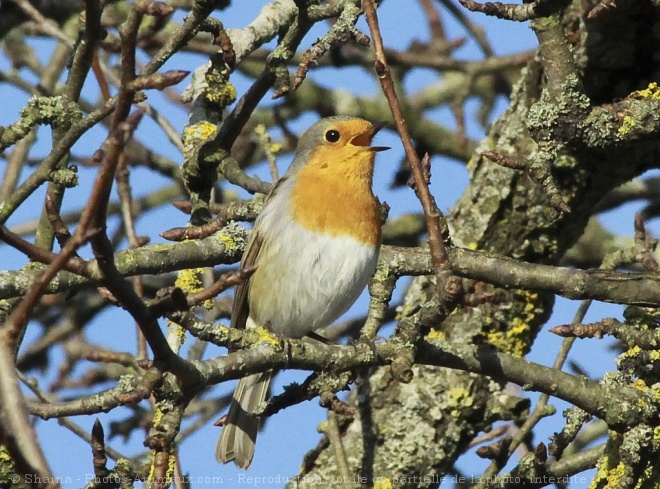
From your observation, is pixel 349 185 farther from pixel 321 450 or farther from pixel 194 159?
pixel 321 450

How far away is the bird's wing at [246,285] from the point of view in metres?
5.31

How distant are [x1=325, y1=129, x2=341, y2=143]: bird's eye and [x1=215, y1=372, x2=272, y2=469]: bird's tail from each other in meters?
1.39

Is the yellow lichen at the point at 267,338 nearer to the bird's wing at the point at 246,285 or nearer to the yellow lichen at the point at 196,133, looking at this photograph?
the bird's wing at the point at 246,285

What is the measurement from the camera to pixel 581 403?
4.43m

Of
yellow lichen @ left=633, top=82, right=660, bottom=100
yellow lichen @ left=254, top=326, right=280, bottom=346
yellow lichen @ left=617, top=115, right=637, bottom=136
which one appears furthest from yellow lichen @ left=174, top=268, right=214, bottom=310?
yellow lichen @ left=633, top=82, right=660, bottom=100

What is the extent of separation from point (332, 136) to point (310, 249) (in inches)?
35.5

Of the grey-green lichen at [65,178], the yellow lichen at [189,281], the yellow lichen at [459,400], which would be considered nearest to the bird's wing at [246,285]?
the yellow lichen at [189,281]

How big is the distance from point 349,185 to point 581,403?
1.92 metres

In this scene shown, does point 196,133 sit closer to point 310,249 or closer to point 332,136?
point 332,136

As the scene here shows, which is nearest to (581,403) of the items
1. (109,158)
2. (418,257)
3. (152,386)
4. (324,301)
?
(418,257)

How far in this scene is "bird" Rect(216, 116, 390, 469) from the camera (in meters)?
5.42

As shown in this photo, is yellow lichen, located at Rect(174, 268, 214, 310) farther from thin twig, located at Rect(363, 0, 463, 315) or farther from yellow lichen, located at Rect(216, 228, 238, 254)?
thin twig, located at Rect(363, 0, 463, 315)

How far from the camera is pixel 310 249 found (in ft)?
18.0

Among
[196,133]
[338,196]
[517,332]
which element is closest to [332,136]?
[338,196]
